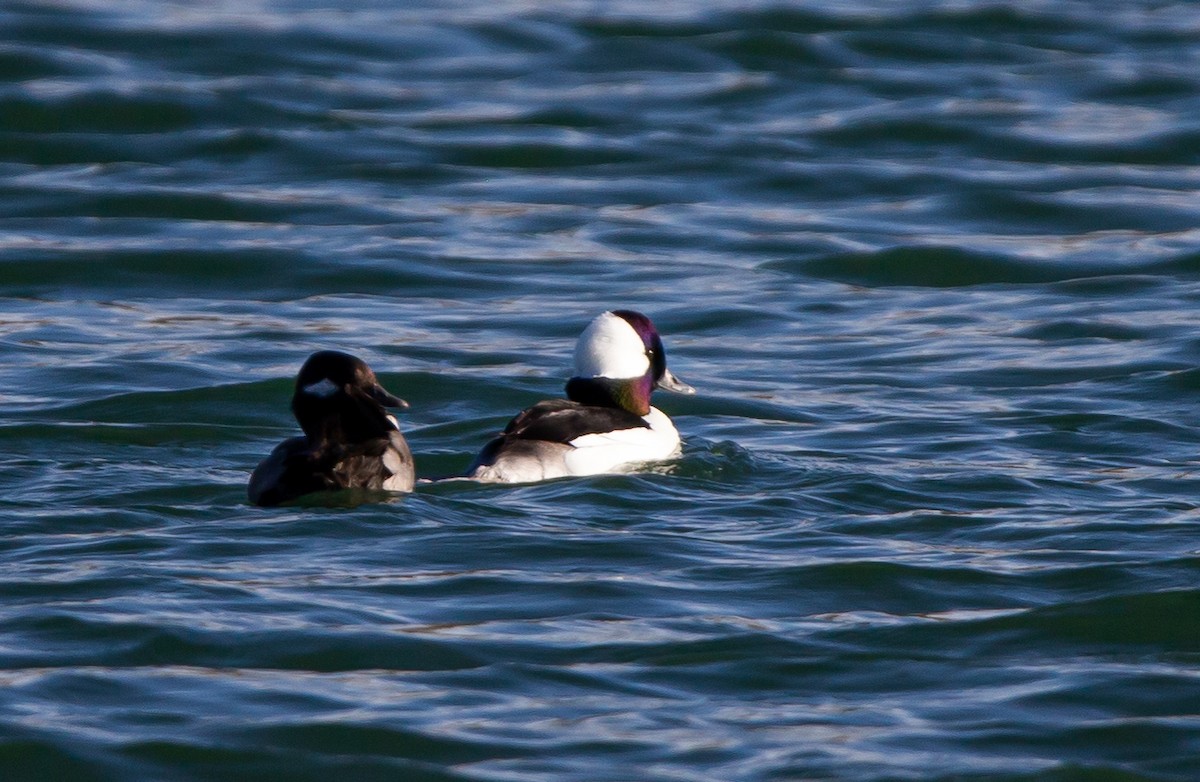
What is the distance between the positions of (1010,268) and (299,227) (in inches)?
208

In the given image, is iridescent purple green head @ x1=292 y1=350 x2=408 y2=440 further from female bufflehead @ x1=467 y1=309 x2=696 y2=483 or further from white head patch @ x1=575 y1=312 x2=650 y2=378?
white head patch @ x1=575 y1=312 x2=650 y2=378

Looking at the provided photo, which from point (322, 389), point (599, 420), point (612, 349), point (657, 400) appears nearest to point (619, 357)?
point (612, 349)

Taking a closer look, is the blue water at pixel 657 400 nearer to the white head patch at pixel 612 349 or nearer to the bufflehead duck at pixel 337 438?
the bufflehead duck at pixel 337 438

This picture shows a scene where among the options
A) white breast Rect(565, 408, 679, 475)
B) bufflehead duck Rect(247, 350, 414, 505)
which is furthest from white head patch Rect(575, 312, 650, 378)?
bufflehead duck Rect(247, 350, 414, 505)

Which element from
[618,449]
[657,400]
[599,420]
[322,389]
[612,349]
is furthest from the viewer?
[657,400]

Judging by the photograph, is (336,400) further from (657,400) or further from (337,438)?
(657,400)

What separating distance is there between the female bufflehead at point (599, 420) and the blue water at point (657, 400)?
170 millimetres

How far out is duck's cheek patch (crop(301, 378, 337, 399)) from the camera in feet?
30.1

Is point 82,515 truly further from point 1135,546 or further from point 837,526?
point 1135,546

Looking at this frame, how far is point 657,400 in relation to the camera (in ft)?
42.0

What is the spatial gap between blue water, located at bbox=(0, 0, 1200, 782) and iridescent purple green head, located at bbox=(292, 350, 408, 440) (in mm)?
364

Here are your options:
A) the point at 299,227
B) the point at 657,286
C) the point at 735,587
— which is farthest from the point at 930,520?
the point at 299,227

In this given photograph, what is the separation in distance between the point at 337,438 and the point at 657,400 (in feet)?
12.7

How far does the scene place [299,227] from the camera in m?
16.5
